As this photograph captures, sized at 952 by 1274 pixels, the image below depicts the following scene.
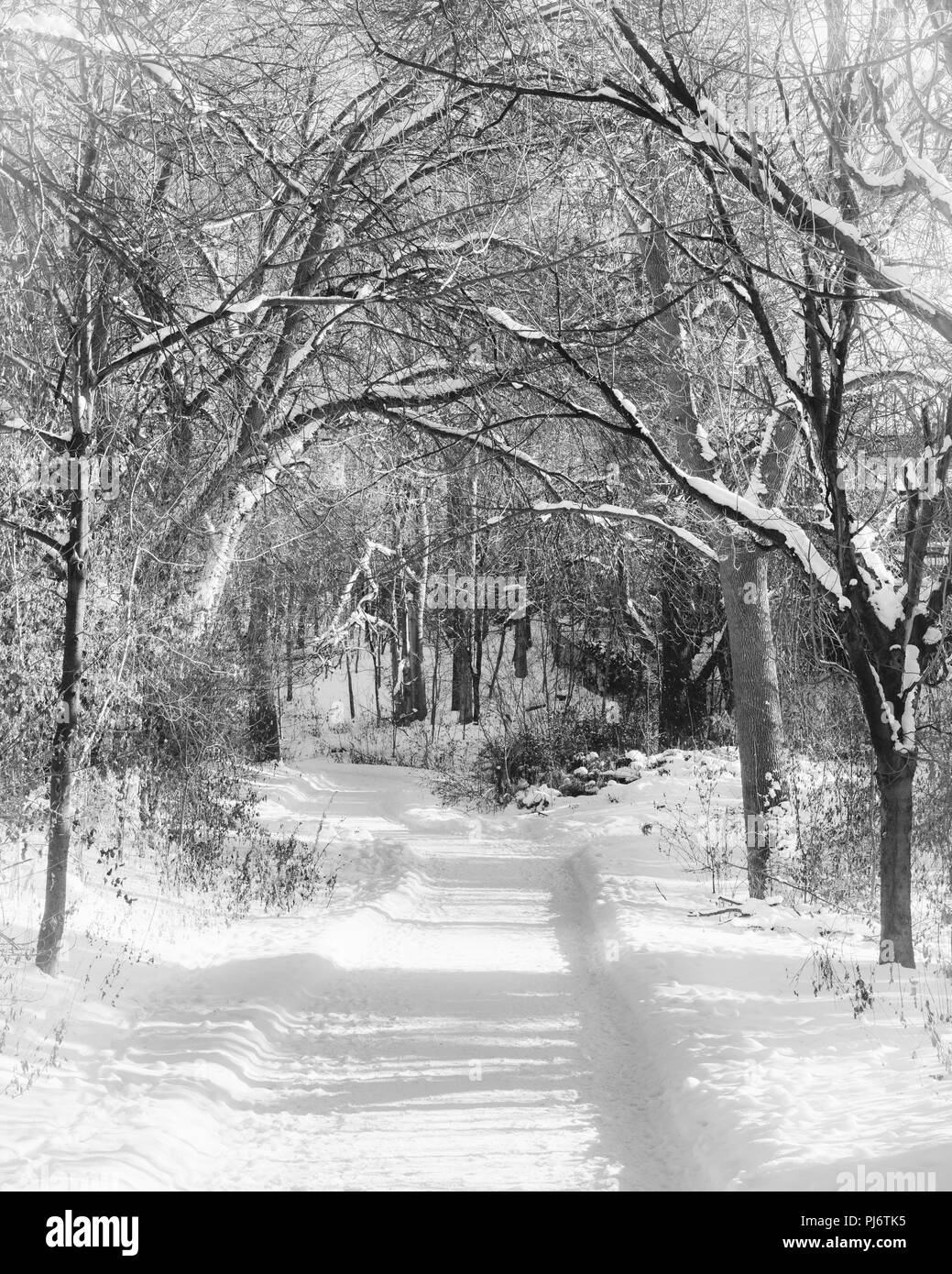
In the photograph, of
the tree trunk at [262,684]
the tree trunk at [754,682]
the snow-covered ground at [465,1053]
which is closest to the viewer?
the snow-covered ground at [465,1053]

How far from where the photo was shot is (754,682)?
10.5 metres

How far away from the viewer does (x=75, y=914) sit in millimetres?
7977

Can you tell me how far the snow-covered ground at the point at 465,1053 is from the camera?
14.0ft

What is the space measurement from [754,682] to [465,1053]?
5748 mm

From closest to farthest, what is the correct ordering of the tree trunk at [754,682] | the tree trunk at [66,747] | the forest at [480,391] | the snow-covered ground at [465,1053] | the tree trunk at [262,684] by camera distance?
the snow-covered ground at [465,1053] → the forest at [480,391] → the tree trunk at [66,747] → the tree trunk at [754,682] → the tree trunk at [262,684]

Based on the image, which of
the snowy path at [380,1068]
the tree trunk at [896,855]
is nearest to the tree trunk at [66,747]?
the snowy path at [380,1068]

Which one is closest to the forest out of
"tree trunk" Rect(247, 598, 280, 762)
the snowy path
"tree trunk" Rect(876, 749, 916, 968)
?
"tree trunk" Rect(876, 749, 916, 968)

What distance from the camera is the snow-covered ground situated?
14.0ft

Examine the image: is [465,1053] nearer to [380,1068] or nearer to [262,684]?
[380,1068]

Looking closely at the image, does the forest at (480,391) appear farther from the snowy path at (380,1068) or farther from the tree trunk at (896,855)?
the snowy path at (380,1068)

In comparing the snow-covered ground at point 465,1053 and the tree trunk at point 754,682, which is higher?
the tree trunk at point 754,682

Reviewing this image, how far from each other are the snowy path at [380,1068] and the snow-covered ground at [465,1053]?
0.7 inches

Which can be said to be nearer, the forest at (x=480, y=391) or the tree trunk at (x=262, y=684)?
the forest at (x=480, y=391)
